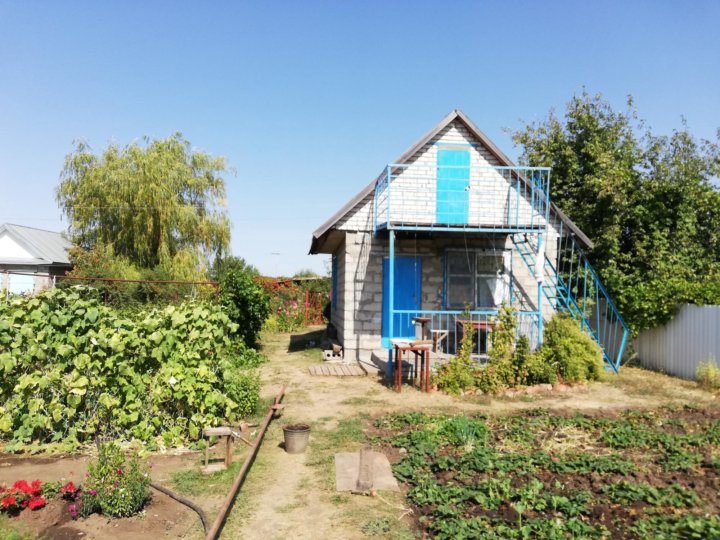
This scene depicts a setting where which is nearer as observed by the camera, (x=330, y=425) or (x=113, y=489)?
(x=113, y=489)

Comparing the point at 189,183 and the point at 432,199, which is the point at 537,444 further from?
the point at 189,183

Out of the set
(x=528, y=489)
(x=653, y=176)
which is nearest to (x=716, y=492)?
(x=528, y=489)

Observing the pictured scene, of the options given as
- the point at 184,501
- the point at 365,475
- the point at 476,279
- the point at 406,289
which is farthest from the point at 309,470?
the point at 476,279

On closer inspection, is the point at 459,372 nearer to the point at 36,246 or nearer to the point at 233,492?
the point at 233,492

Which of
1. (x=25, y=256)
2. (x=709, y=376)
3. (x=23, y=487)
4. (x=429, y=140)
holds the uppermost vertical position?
(x=429, y=140)

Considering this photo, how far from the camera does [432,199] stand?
13312 mm

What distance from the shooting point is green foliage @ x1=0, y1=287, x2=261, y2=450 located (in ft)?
20.7

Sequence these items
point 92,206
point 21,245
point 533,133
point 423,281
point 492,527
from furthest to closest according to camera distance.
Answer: point 21,245 → point 92,206 → point 533,133 → point 423,281 → point 492,527

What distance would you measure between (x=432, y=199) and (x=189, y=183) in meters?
14.9

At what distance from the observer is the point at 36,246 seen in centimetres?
2862

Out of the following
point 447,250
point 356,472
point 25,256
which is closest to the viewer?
point 356,472

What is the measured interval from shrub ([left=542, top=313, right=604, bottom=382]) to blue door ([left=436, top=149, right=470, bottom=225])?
390 cm

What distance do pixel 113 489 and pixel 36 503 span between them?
26.2 inches

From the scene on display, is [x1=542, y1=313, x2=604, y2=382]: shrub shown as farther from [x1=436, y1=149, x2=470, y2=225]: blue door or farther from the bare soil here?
[x1=436, y1=149, x2=470, y2=225]: blue door
